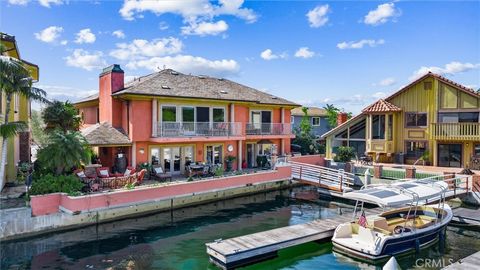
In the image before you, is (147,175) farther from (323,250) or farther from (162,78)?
(323,250)

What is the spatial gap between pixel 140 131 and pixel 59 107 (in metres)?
7.86

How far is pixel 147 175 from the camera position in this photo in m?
23.3

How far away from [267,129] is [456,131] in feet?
48.2

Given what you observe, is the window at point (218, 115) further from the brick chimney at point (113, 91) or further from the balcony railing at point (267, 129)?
the brick chimney at point (113, 91)

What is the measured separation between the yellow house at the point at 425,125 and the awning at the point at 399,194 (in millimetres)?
12404

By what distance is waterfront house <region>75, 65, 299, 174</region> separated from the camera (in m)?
23.5

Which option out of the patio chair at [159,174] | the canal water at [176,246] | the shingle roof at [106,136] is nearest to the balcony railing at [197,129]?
the patio chair at [159,174]

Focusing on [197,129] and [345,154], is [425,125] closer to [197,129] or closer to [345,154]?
[345,154]

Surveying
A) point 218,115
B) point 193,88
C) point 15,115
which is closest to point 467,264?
point 218,115

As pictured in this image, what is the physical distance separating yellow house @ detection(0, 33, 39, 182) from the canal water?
311 inches

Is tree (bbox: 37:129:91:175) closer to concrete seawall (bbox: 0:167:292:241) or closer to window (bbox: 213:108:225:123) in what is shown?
concrete seawall (bbox: 0:167:292:241)

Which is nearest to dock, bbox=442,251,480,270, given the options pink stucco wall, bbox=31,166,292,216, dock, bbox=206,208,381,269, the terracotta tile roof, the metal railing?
dock, bbox=206,208,381,269

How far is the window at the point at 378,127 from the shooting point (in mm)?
30938

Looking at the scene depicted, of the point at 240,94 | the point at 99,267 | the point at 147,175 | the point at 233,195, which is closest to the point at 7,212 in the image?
the point at 99,267
